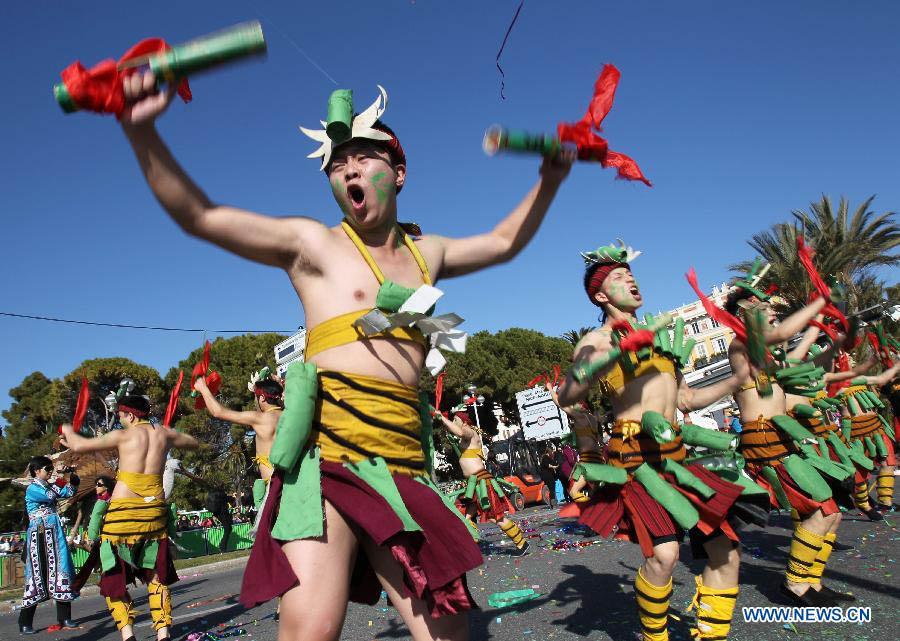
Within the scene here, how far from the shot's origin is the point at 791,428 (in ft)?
15.5

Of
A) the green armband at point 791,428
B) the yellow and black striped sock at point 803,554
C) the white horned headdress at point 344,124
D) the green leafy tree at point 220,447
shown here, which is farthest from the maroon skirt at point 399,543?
the green leafy tree at point 220,447

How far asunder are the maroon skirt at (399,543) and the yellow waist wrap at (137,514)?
4365 mm

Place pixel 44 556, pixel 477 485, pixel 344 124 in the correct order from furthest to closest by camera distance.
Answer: pixel 477 485 → pixel 44 556 → pixel 344 124

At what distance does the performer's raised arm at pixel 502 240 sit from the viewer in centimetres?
240

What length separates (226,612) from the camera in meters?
6.75

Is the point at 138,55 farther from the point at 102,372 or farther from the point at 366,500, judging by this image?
the point at 102,372

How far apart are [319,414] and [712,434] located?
245 centimetres

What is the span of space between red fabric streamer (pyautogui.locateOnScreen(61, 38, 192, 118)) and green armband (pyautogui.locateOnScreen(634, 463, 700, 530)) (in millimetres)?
2857

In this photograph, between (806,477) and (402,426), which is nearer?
(402,426)

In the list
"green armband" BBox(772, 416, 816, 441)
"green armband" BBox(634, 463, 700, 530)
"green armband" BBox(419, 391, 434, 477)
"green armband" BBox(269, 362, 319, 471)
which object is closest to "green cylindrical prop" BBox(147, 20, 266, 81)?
"green armband" BBox(269, 362, 319, 471)

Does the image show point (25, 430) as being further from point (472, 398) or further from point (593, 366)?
point (593, 366)

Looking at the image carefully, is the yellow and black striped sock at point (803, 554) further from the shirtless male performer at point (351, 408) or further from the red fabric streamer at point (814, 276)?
the shirtless male performer at point (351, 408)

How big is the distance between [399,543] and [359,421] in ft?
1.26

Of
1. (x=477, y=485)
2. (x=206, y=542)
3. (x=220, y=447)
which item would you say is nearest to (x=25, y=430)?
(x=220, y=447)
